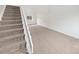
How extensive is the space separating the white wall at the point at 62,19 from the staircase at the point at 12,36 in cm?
181

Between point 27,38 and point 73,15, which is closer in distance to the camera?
point 27,38

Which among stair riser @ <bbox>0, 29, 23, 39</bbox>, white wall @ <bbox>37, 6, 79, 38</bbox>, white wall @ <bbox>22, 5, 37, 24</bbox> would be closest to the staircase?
stair riser @ <bbox>0, 29, 23, 39</bbox>

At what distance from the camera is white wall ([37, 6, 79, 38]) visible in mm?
3346

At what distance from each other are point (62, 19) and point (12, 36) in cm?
245

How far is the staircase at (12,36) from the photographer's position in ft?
5.41

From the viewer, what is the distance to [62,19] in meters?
3.84

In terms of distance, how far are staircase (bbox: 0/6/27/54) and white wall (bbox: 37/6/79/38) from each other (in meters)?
1.81

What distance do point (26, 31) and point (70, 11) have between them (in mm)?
1991

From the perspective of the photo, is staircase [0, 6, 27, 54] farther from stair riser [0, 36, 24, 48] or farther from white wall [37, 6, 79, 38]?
white wall [37, 6, 79, 38]

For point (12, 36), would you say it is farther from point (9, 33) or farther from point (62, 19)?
point (62, 19)

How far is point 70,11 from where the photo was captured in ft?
11.4

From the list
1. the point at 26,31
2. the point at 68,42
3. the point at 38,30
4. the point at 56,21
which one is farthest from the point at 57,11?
the point at 26,31

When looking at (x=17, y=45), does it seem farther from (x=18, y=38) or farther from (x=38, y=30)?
(x=38, y=30)

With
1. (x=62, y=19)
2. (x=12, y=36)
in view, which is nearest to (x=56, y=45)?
(x=62, y=19)
